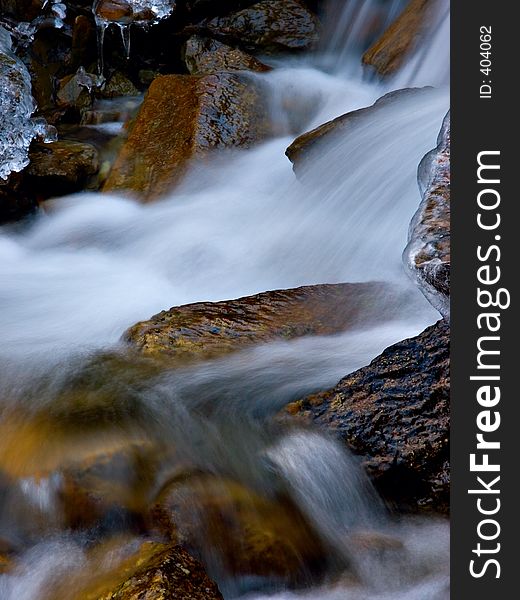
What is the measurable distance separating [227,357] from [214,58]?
5.77m

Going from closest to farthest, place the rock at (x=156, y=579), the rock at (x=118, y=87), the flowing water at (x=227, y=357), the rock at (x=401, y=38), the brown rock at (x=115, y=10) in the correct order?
the rock at (x=156, y=579), the flowing water at (x=227, y=357), the rock at (x=401, y=38), the rock at (x=118, y=87), the brown rock at (x=115, y=10)

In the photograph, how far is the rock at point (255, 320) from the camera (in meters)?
3.71

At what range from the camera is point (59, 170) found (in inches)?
267

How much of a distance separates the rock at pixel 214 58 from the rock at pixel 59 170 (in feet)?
6.26

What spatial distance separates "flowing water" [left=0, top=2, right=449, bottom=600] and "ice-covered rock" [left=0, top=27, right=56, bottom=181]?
63cm

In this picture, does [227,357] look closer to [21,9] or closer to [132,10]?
[132,10]

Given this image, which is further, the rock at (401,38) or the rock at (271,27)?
the rock at (271,27)

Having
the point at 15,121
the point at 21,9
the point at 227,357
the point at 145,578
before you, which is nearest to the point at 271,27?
the point at 21,9

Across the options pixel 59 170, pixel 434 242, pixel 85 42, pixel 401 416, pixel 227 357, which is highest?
pixel 85 42

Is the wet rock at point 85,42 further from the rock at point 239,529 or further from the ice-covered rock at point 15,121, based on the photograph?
the rock at point 239,529

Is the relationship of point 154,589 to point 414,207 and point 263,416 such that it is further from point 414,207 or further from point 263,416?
point 414,207

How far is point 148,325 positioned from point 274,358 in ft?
2.28

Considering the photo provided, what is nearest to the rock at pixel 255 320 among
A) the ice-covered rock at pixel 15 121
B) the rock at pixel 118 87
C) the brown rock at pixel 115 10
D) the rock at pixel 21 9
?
the ice-covered rock at pixel 15 121

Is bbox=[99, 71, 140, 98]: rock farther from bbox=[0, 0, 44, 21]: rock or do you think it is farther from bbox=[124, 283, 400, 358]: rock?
bbox=[124, 283, 400, 358]: rock
